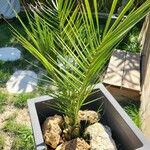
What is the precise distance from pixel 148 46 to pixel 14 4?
2526 mm

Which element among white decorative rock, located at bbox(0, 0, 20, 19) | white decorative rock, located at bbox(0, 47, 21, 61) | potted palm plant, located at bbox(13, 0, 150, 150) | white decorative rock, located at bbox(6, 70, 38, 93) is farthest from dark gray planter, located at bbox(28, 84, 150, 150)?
white decorative rock, located at bbox(0, 0, 20, 19)

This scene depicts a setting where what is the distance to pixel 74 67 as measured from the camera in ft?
5.15

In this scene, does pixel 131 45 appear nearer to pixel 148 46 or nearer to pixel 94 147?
pixel 148 46

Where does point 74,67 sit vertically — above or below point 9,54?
above

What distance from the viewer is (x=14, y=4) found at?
5.20 m

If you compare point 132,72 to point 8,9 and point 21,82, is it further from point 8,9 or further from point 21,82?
point 8,9

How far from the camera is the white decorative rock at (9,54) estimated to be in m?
4.11

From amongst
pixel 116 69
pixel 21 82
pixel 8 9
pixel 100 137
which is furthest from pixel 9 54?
pixel 100 137

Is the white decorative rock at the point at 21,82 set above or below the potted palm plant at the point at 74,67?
below

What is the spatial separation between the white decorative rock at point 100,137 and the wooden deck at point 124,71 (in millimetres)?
1484

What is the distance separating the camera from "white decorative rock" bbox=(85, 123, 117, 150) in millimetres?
1835

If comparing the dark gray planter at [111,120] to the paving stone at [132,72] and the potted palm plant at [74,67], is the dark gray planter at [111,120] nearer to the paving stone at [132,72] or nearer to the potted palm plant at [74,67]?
the potted palm plant at [74,67]

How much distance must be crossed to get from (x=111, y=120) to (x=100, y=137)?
0.18 meters

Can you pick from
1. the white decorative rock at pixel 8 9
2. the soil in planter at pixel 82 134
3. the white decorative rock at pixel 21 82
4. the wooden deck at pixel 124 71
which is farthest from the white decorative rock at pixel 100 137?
the white decorative rock at pixel 8 9
